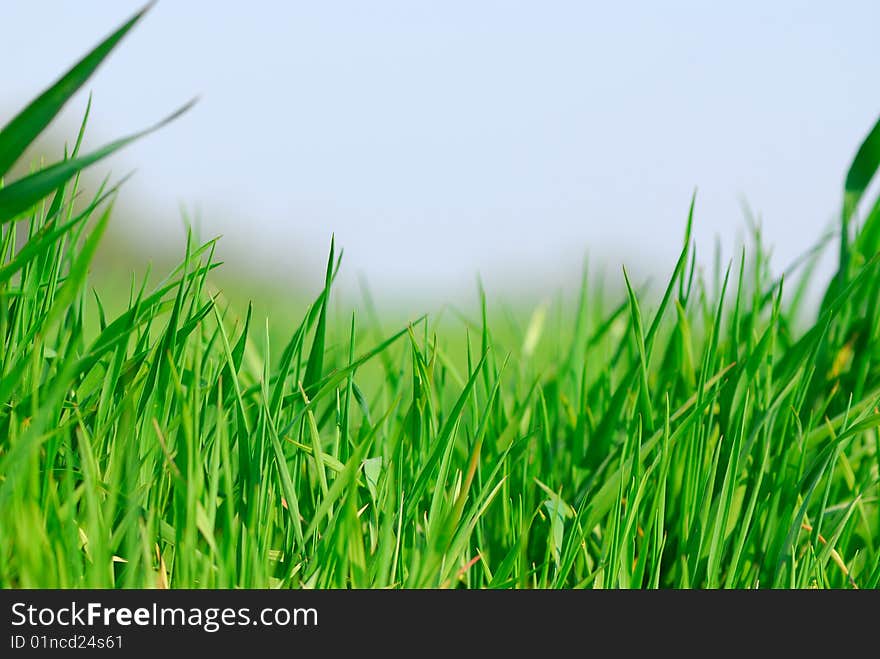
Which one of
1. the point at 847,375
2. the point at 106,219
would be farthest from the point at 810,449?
the point at 106,219

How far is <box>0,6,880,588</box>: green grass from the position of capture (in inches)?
23.1

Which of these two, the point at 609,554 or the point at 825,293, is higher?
the point at 825,293

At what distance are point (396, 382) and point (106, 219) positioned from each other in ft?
1.70

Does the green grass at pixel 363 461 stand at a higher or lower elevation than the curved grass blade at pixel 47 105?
lower

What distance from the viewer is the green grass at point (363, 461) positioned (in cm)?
59

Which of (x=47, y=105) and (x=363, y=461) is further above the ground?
(x=47, y=105)

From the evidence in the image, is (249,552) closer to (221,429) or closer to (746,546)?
(221,429)

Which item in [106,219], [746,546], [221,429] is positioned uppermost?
[106,219]

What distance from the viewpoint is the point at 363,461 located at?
0.69 meters

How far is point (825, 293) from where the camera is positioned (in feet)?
3.22

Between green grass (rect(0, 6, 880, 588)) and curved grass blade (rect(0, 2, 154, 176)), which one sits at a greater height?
curved grass blade (rect(0, 2, 154, 176))

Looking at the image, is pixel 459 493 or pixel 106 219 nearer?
pixel 106 219

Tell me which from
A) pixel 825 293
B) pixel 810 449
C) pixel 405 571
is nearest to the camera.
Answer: pixel 405 571
